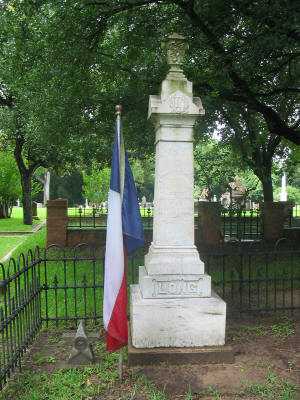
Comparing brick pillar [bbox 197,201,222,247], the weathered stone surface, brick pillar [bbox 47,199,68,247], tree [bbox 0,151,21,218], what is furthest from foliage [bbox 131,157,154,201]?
the weathered stone surface

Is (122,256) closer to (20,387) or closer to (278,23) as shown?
(20,387)

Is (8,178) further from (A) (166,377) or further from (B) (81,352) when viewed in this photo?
(A) (166,377)

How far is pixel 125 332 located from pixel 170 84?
287 cm

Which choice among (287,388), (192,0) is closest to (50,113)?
(192,0)

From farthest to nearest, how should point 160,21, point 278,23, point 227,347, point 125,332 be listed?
1. point 160,21
2. point 278,23
3. point 227,347
4. point 125,332

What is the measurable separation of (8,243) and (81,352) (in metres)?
12.6

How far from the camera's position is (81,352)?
5.16 m

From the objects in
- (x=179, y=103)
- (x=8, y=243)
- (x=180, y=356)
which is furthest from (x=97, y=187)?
(x=180, y=356)

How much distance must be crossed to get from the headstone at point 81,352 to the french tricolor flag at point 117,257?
0.55 meters

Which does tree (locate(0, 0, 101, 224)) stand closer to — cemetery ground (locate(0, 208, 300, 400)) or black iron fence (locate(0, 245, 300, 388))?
black iron fence (locate(0, 245, 300, 388))

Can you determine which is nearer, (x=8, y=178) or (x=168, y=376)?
(x=168, y=376)

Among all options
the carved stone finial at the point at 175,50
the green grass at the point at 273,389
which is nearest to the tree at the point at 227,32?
the carved stone finial at the point at 175,50

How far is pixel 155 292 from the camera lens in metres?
5.20

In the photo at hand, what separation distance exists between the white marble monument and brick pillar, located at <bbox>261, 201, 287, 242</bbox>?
8986 millimetres
